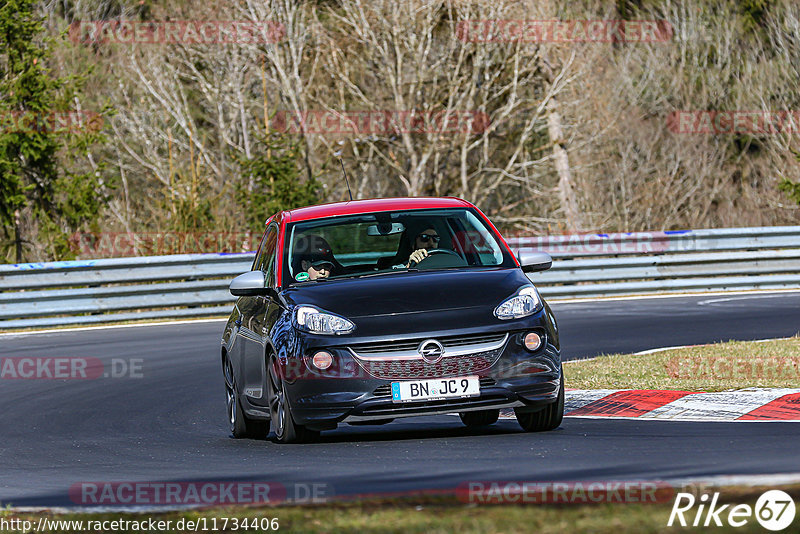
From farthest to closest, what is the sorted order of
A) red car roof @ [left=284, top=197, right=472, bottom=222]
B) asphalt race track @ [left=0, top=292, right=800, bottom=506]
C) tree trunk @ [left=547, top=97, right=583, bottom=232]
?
tree trunk @ [left=547, top=97, right=583, bottom=232]
red car roof @ [left=284, top=197, right=472, bottom=222]
asphalt race track @ [left=0, top=292, right=800, bottom=506]

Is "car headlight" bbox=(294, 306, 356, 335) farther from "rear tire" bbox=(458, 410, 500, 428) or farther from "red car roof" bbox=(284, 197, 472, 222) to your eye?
"rear tire" bbox=(458, 410, 500, 428)

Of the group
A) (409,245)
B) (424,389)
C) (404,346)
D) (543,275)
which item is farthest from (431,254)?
(543,275)

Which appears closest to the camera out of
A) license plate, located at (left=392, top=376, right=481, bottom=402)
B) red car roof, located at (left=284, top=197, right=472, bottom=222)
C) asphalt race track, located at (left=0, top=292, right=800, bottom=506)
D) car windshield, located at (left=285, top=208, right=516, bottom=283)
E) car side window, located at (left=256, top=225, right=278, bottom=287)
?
asphalt race track, located at (left=0, top=292, right=800, bottom=506)

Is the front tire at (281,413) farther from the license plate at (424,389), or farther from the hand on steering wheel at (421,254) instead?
the hand on steering wheel at (421,254)

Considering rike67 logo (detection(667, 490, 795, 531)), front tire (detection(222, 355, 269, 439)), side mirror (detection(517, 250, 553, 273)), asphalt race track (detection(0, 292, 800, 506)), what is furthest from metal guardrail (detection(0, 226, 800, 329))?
rike67 logo (detection(667, 490, 795, 531))

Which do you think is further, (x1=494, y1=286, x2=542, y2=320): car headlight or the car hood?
(x1=494, y1=286, x2=542, y2=320): car headlight

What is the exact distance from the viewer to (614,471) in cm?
683

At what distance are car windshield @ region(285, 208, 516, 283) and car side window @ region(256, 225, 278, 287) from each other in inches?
6.5

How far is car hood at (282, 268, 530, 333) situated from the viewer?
849 centimetres

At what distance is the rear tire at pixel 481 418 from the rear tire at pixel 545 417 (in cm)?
79

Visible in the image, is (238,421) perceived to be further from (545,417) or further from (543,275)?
(543,275)

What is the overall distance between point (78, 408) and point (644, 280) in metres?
13.8

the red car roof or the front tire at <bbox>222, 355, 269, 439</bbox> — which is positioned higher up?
the red car roof

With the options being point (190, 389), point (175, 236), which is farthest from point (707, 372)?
point (175, 236)
